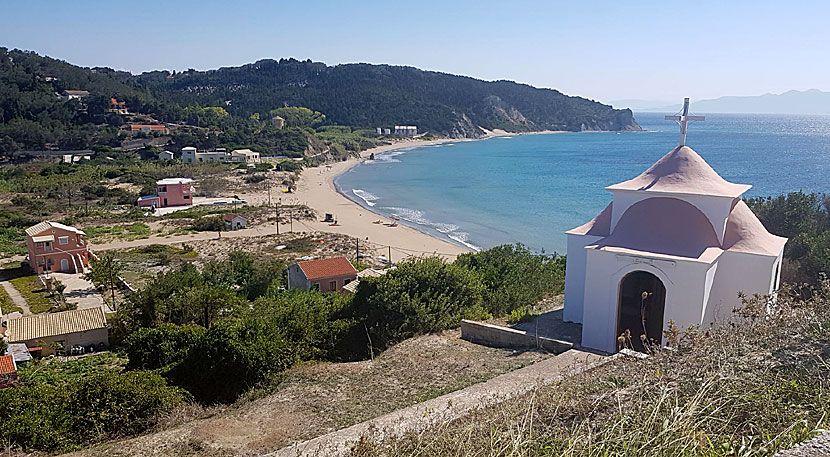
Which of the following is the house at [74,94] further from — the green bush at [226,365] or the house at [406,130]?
the green bush at [226,365]

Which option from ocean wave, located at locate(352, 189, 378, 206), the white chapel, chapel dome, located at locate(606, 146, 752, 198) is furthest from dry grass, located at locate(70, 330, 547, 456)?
ocean wave, located at locate(352, 189, 378, 206)

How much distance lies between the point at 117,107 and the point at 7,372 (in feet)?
291

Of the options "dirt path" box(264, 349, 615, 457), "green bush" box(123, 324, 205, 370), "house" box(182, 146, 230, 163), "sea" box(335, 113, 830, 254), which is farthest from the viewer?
"house" box(182, 146, 230, 163)

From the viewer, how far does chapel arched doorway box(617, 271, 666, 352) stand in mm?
12352

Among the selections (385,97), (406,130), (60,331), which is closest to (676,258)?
(60,331)

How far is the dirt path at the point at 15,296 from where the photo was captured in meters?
21.4

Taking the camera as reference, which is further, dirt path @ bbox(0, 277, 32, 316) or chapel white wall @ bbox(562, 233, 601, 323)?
dirt path @ bbox(0, 277, 32, 316)

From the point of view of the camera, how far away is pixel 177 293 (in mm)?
17109

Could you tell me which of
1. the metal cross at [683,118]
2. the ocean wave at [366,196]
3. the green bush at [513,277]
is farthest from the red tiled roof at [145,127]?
the metal cross at [683,118]

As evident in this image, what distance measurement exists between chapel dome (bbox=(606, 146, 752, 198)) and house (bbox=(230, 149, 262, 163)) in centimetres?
6511

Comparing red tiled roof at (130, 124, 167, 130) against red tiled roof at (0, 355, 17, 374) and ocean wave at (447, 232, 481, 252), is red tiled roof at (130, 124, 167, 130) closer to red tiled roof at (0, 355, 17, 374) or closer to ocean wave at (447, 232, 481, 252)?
ocean wave at (447, 232, 481, 252)

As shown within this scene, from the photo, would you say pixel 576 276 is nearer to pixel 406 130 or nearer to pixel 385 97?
pixel 406 130

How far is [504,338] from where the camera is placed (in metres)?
12.4

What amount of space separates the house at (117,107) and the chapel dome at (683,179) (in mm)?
92108
